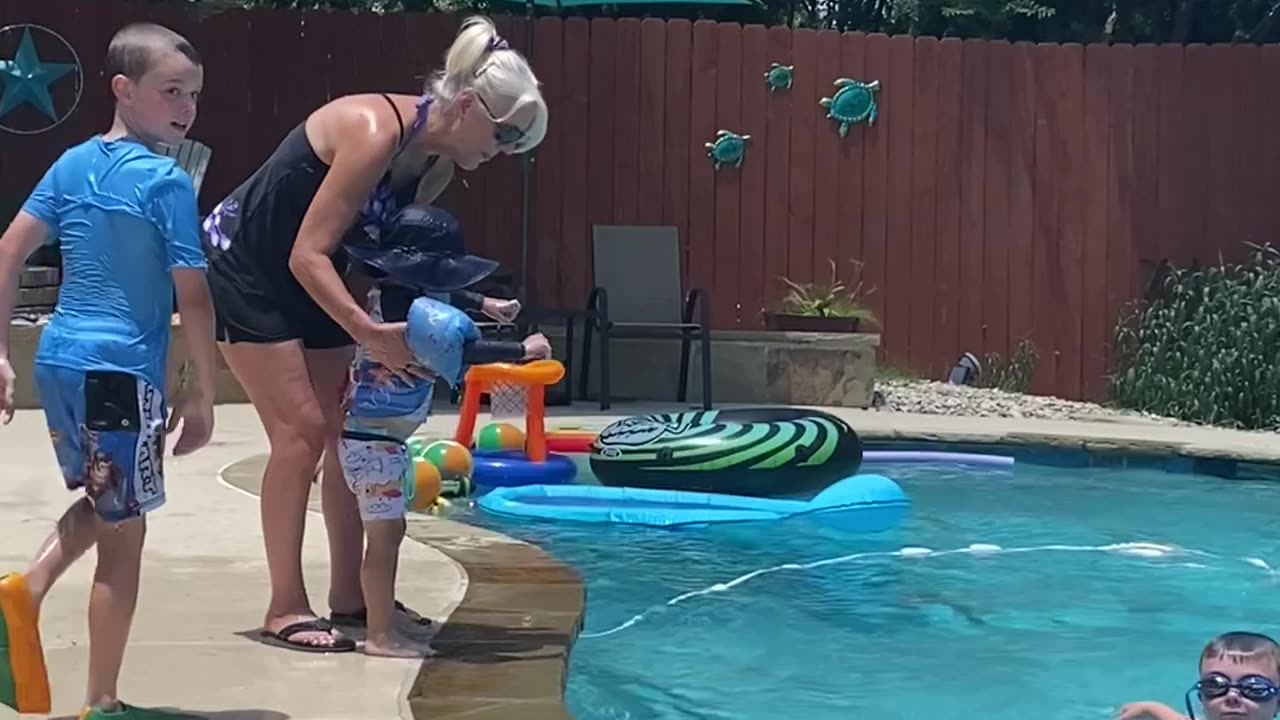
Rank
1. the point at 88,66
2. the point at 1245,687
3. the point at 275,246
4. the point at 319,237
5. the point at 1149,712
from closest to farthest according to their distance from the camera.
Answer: the point at 1245,687 < the point at 1149,712 < the point at 319,237 < the point at 275,246 < the point at 88,66

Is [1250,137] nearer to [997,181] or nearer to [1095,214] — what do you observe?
[1095,214]

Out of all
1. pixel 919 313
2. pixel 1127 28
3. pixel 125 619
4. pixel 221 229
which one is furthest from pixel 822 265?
pixel 1127 28

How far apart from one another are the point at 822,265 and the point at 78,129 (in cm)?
420

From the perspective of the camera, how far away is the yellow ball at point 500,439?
696cm

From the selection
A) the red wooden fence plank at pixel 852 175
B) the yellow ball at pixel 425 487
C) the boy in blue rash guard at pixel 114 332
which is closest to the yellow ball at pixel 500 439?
the yellow ball at pixel 425 487

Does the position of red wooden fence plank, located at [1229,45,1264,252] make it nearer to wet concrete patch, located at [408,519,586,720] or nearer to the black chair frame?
the black chair frame

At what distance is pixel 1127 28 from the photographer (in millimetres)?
20344

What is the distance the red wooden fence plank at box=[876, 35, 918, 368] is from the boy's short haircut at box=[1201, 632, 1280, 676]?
25.5 feet

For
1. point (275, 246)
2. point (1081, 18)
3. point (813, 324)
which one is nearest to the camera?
point (275, 246)

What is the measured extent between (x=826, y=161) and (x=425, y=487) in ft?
17.1

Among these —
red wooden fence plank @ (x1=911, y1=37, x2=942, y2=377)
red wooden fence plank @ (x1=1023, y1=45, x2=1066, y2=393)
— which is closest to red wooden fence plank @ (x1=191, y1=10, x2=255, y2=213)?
red wooden fence plank @ (x1=911, y1=37, x2=942, y2=377)

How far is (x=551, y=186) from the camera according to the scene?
1050 centimetres

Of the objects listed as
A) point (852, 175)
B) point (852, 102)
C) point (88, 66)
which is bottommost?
point (852, 175)

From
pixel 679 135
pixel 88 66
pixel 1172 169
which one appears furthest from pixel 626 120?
pixel 1172 169
